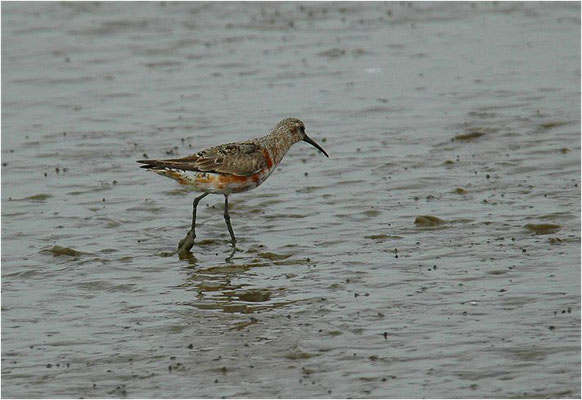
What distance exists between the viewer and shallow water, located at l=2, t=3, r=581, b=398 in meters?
9.68

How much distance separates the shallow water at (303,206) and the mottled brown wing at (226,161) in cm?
78

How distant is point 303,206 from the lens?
1429 cm

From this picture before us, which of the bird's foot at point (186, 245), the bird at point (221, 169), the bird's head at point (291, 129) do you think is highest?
the bird's head at point (291, 129)

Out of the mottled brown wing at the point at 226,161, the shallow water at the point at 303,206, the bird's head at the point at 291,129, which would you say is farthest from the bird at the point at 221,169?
the shallow water at the point at 303,206

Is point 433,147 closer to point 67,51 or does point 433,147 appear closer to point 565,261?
point 565,261

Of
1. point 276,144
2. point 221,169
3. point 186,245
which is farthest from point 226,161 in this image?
point 186,245

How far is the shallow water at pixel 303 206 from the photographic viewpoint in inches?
381

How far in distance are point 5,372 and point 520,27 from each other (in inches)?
597

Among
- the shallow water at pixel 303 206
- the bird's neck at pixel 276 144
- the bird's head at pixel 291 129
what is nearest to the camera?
the shallow water at pixel 303 206

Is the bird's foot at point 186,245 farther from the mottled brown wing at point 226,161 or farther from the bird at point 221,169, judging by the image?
the mottled brown wing at point 226,161

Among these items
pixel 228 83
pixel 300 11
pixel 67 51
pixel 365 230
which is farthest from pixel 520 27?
pixel 365 230

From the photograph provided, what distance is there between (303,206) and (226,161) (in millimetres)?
1487

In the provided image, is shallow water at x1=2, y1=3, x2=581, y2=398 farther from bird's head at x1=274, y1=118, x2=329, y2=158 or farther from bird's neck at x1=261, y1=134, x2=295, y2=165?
bird's head at x1=274, y1=118, x2=329, y2=158

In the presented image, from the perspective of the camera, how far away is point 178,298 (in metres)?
11.4
